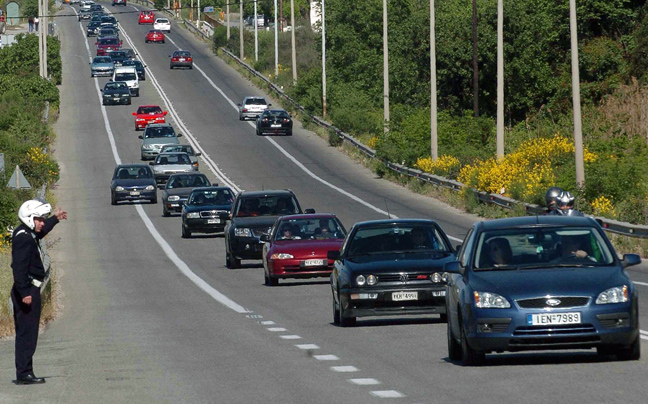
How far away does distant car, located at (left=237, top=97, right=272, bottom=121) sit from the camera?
283ft

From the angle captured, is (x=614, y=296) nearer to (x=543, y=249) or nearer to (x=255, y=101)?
(x=543, y=249)

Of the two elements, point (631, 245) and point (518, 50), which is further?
point (518, 50)

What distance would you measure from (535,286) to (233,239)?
18618 millimetres

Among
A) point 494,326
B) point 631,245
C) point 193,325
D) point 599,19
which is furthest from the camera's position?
point 599,19

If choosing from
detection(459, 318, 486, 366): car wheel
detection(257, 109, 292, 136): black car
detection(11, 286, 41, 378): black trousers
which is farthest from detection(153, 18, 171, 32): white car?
detection(459, 318, 486, 366): car wheel

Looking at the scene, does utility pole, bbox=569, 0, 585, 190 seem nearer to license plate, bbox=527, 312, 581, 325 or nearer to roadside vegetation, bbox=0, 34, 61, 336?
roadside vegetation, bbox=0, 34, 61, 336

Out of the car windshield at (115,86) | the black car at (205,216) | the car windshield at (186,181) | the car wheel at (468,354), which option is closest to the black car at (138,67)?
the car windshield at (115,86)

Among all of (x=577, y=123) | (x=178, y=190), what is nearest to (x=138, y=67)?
(x=178, y=190)

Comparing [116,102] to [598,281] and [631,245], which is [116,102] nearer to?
[631,245]

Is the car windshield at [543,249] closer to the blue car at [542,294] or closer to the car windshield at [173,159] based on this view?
the blue car at [542,294]

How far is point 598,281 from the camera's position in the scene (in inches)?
520

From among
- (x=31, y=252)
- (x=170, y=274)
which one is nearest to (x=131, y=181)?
(x=170, y=274)

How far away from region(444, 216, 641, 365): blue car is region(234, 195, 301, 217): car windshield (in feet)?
60.9

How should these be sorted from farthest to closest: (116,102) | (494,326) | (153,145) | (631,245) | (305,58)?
1. (305,58)
2. (116,102)
3. (153,145)
4. (631,245)
5. (494,326)
